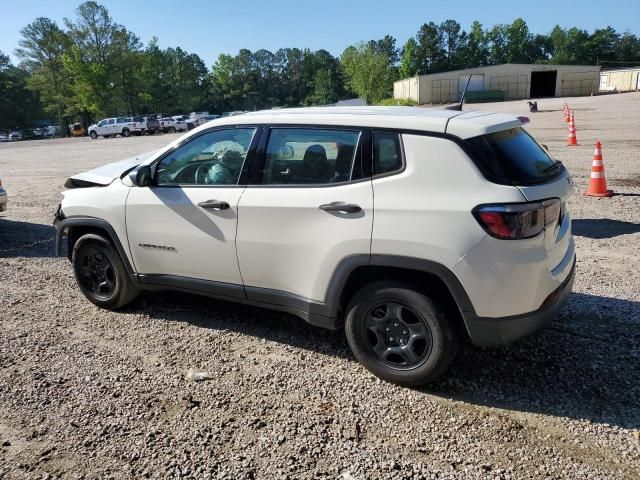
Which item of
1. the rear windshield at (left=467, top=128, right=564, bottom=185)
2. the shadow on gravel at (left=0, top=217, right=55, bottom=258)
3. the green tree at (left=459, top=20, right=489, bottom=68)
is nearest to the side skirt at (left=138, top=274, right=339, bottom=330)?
the rear windshield at (left=467, top=128, right=564, bottom=185)

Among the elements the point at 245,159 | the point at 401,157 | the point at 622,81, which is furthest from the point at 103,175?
the point at 622,81

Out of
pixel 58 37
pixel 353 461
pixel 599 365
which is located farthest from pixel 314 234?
pixel 58 37

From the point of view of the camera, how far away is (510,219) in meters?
2.88

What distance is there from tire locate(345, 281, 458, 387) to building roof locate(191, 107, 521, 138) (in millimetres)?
1025

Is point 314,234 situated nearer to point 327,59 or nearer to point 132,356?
point 132,356

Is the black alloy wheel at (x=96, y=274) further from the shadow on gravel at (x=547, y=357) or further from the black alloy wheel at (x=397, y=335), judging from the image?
the black alloy wheel at (x=397, y=335)

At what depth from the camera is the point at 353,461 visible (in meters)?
2.76

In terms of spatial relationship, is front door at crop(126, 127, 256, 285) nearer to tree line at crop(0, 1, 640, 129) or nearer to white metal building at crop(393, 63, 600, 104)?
tree line at crop(0, 1, 640, 129)

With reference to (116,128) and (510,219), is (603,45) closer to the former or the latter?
(116,128)

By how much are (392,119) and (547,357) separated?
207 centimetres

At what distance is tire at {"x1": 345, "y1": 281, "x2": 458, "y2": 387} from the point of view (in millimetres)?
3203

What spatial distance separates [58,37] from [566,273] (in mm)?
77416

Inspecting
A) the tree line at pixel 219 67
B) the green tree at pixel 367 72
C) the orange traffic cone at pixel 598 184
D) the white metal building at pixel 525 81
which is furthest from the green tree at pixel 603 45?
the orange traffic cone at pixel 598 184

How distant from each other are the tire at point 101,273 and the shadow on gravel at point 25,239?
2372mm
